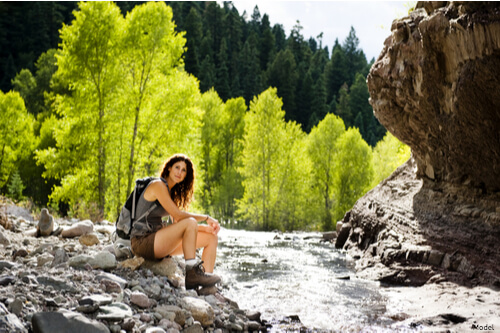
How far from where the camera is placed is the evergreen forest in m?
16.4

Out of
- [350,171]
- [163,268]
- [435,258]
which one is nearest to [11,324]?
[163,268]

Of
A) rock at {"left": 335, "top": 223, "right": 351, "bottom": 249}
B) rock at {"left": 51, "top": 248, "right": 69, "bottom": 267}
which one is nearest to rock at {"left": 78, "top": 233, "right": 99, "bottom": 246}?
rock at {"left": 51, "top": 248, "right": 69, "bottom": 267}

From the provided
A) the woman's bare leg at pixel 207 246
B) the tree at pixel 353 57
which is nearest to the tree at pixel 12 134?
the woman's bare leg at pixel 207 246

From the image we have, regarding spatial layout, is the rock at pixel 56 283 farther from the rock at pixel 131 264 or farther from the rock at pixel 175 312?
the rock at pixel 131 264

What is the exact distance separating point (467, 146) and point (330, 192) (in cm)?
2529

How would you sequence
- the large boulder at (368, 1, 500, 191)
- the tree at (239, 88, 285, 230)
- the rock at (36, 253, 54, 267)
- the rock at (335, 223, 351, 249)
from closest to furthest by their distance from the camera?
the rock at (36, 253, 54, 267) → the large boulder at (368, 1, 500, 191) → the rock at (335, 223, 351, 249) → the tree at (239, 88, 285, 230)

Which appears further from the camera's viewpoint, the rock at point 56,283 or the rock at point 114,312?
the rock at point 56,283

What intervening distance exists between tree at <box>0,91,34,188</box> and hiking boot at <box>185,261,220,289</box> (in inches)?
1070

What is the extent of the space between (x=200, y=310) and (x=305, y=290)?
3.64 meters

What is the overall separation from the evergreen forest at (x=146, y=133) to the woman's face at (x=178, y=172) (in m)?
3.81

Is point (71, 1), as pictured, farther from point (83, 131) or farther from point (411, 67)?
point (411, 67)

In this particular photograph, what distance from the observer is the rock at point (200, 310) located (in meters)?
4.84

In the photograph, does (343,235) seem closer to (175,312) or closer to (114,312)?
(175,312)

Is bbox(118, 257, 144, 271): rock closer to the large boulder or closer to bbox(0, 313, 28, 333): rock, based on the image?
bbox(0, 313, 28, 333): rock
